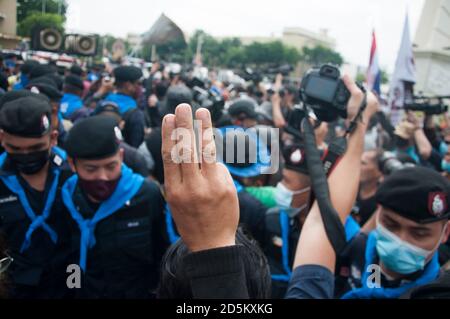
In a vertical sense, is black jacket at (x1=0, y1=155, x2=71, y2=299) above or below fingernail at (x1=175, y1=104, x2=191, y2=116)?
below

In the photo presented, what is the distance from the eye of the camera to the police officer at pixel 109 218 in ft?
6.60

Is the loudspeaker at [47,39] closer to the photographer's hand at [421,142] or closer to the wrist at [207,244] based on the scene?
the wrist at [207,244]

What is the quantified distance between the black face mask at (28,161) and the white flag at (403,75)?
378 cm

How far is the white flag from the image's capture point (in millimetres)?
4159

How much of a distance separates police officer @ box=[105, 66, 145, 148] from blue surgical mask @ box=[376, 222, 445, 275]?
2851 millimetres

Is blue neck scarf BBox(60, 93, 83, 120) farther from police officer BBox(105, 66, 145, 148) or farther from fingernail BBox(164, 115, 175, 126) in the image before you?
fingernail BBox(164, 115, 175, 126)

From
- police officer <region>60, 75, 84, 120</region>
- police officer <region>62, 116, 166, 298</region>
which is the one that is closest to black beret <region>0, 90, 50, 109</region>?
police officer <region>62, 116, 166, 298</region>

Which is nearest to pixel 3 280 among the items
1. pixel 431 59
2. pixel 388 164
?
pixel 388 164

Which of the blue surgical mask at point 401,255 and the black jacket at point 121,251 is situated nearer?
the blue surgical mask at point 401,255

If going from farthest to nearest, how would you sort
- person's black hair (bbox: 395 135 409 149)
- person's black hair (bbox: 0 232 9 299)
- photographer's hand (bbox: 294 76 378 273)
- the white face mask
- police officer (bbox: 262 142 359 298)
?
person's black hair (bbox: 395 135 409 149) < the white face mask < police officer (bbox: 262 142 359 298) < photographer's hand (bbox: 294 76 378 273) < person's black hair (bbox: 0 232 9 299)

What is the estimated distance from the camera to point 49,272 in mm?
2068

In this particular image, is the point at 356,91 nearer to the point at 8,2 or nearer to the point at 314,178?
the point at 314,178

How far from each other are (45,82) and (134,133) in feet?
3.33

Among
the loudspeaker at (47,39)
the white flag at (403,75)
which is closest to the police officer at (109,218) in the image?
the loudspeaker at (47,39)
